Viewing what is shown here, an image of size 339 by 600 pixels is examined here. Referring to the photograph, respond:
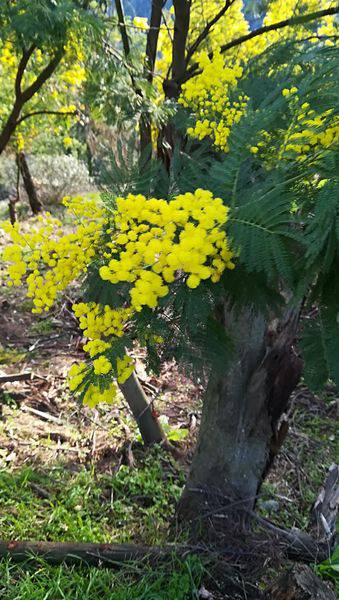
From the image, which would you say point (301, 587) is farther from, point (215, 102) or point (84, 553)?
point (215, 102)

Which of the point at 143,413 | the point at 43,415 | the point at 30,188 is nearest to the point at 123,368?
the point at 143,413

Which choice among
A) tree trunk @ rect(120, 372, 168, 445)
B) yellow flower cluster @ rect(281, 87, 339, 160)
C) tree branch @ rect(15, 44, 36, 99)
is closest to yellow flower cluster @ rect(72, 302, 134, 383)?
yellow flower cluster @ rect(281, 87, 339, 160)

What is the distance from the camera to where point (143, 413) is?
3371mm

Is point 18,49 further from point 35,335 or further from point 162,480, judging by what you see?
point 162,480

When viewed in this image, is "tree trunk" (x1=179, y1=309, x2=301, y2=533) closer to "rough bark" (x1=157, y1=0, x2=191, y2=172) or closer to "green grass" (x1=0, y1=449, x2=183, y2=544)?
"green grass" (x1=0, y1=449, x2=183, y2=544)

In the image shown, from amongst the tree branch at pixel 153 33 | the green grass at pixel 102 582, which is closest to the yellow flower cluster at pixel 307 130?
the green grass at pixel 102 582

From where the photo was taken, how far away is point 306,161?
100 centimetres

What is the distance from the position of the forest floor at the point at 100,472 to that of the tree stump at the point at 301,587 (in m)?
0.45

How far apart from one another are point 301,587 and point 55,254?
152 cm

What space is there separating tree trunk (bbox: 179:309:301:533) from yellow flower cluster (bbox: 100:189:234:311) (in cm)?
134

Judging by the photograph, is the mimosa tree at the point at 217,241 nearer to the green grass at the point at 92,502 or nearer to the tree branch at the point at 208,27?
the green grass at the point at 92,502

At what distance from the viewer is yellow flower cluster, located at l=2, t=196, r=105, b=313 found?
1070mm

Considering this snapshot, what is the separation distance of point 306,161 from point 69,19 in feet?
7.70

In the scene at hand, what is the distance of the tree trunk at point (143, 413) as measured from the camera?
3.29m
